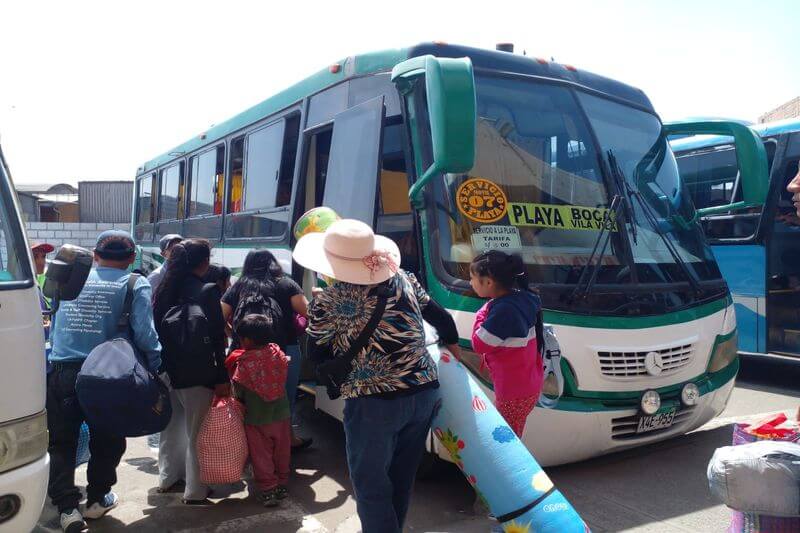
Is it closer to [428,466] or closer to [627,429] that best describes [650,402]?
[627,429]

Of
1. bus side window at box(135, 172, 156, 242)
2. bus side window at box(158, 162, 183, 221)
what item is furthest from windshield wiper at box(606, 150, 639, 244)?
bus side window at box(135, 172, 156, 242)

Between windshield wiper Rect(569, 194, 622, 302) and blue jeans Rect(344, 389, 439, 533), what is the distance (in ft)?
5.76

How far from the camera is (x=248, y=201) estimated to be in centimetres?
717

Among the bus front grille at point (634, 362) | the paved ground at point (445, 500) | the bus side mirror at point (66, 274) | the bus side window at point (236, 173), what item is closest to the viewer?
the bus side mirror at point (66, 274)

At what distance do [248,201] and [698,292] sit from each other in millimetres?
4574

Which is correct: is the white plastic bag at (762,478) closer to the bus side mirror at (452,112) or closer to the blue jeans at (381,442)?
the blue jeans at (381,442)

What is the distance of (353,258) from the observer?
114 inches

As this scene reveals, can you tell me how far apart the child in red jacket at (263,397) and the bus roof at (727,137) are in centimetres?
633

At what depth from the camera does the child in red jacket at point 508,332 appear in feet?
12.2

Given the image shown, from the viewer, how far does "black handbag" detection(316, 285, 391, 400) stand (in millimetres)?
2844

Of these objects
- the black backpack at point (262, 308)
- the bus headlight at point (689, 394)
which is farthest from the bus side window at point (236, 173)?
the bus headlight at point (689, 394)

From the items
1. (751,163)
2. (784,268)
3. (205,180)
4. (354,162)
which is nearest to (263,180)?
(354,162)

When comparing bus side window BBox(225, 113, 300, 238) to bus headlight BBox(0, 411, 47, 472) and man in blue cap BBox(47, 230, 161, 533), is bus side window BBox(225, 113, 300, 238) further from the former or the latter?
bus headlight BBox(0, 411, 47, 472)

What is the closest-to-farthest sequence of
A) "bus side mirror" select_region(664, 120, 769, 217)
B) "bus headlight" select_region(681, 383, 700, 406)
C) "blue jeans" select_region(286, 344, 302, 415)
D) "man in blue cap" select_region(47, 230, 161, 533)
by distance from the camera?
"man in blue cap" select_region(47, 230, 161, 533)
"bus headlight" select_region(681, 383, 700, 406)
"blue jeans" select_region(286, 344, 302, 415)
"bus side mirror" select_region(664, 120, 769, 217)
